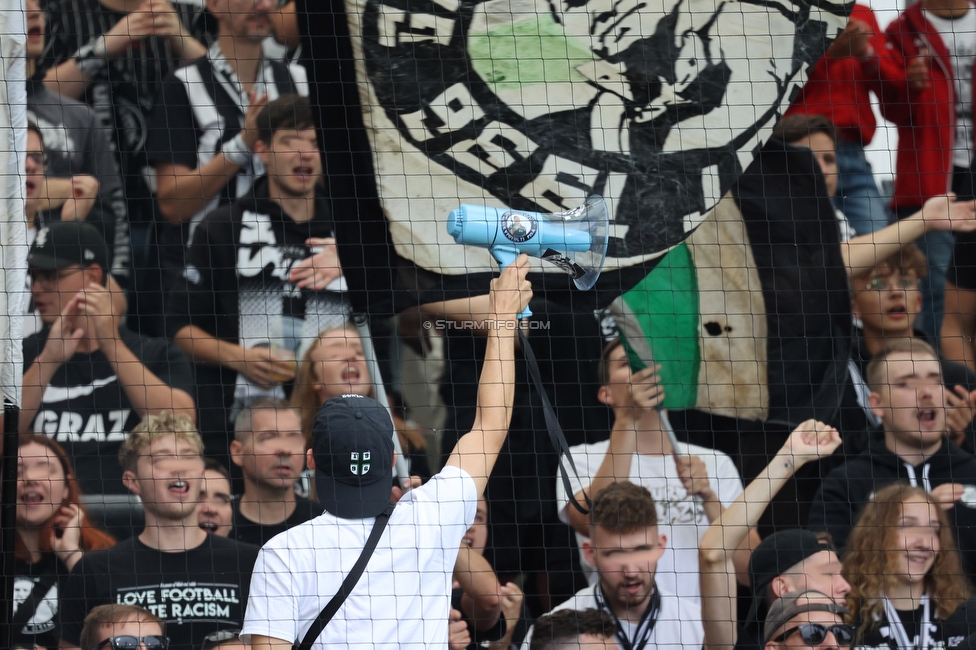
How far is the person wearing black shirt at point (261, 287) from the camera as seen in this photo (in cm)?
358

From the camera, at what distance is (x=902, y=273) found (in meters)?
3.76

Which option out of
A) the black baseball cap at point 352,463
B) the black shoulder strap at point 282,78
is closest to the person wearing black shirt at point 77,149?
the black shoulder strap at point 282,78

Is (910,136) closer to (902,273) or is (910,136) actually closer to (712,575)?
(902,273)

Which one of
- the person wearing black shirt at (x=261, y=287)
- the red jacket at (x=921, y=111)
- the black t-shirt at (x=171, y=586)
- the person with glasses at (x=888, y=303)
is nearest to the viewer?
the black t-shirt at (x=171, y=586)

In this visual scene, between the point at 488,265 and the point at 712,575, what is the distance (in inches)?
48.6

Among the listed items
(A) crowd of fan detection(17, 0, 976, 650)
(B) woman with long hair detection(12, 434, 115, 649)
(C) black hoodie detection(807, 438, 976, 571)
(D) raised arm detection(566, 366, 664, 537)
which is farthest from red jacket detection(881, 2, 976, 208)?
(B) woman with long hair detection(12, 434, 115, 649)

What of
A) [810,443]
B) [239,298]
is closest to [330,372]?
[239,298]

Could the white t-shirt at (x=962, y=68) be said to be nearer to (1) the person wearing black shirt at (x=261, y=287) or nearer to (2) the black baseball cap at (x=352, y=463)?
(1) the person wearing black shirt at (x=261, y=287)

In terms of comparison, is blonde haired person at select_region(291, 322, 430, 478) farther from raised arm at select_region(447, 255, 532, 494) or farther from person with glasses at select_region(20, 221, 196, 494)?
raised arm at select_region(447, 255, 532, 494)

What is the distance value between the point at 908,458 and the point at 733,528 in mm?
719

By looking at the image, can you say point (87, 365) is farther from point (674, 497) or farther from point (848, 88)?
point (848, 88)

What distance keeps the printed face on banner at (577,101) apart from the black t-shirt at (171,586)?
1174 millimetres

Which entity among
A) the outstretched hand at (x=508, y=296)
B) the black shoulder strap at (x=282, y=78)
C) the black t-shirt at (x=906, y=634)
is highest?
the black shoulder strap at (x=282, y=78)

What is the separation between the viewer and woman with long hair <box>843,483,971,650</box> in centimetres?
322
